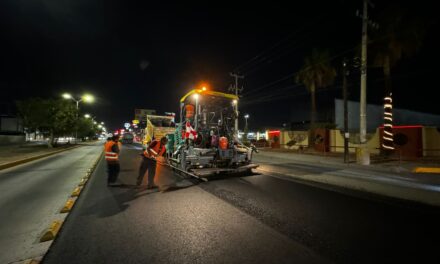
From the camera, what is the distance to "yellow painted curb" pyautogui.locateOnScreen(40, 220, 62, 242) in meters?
3.75

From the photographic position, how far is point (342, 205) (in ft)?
18.5

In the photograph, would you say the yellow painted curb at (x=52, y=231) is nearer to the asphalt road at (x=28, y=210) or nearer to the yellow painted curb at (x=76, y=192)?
the asphalt road at (x=28, y=210)

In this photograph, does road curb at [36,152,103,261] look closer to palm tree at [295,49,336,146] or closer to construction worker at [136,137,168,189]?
construction worker at [136,137,168,189]

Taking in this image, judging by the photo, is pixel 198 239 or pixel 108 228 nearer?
pixel 198 239

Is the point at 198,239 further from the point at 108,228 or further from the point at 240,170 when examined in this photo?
the point at 240,170

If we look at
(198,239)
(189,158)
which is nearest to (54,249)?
(198,239)

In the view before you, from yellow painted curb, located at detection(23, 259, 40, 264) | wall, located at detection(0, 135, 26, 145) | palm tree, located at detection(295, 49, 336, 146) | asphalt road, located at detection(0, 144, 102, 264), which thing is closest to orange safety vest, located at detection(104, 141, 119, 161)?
asphalt road, located at detection(0, 144, 102, 264)

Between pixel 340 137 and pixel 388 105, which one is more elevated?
pixel 388 105

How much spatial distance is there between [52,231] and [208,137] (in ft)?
19.4

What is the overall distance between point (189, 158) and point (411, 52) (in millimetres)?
17089

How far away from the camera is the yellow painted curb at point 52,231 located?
3.75 meters

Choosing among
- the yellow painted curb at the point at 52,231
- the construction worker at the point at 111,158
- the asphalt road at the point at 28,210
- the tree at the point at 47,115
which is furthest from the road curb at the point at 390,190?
the tree at the point at 47,115

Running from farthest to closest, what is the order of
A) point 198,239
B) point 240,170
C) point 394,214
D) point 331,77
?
point 331,77, point 240,170, point 394,214, point 198,239

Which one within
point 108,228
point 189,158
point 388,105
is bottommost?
point 108,228
